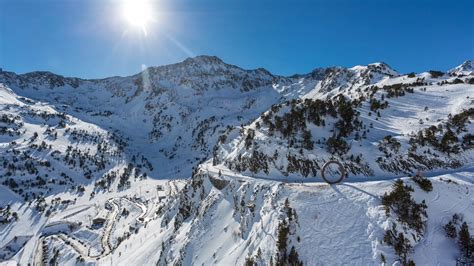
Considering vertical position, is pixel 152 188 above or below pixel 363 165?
below

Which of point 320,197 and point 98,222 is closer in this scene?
point 320,197

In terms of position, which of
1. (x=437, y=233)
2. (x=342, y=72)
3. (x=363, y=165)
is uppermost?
(x=342, y=72)

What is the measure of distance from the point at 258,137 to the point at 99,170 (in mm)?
153057

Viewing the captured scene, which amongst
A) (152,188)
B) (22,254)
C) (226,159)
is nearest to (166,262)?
(226,159)

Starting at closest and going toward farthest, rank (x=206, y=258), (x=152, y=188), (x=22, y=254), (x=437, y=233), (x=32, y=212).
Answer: (x=437, y=233) < (x=206, y=258) < (x=22, y=254) < (x=32, y=212) < (x=152, y=188)

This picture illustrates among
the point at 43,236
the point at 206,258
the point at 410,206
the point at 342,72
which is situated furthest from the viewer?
the point at 342,72

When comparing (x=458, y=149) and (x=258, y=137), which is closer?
(x=458, y=149)

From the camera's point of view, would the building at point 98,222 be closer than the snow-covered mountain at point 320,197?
No

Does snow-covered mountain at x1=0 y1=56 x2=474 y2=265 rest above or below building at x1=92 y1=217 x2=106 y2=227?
above

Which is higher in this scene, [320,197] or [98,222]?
[320,197]

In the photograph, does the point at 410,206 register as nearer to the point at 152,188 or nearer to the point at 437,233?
the point at 437,233

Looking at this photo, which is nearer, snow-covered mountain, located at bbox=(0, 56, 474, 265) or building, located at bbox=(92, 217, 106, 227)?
snow-covered mountain, located at bbox=(0, 56, 474, 265)

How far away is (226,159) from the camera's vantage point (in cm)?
5484

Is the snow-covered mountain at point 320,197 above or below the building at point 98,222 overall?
above
